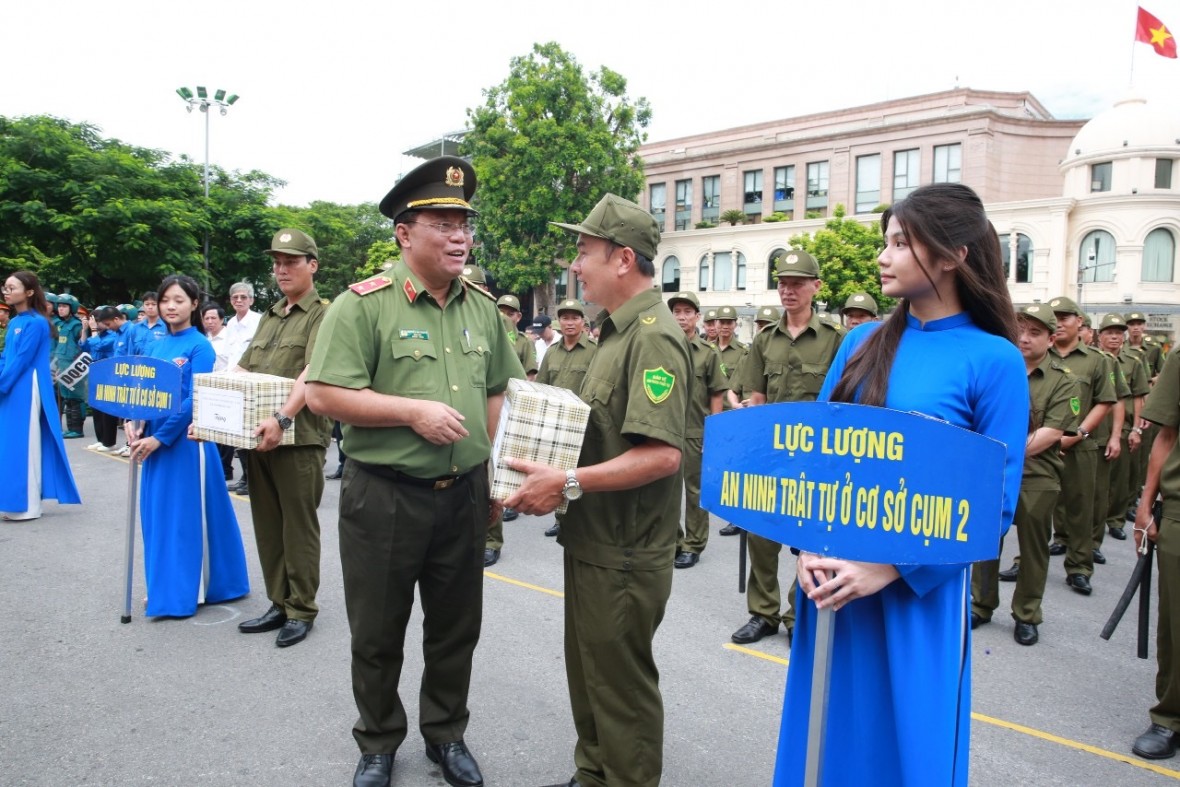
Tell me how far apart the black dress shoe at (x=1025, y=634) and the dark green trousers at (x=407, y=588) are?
3.62m

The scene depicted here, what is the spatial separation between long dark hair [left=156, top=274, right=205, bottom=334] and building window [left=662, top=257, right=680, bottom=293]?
136 ft

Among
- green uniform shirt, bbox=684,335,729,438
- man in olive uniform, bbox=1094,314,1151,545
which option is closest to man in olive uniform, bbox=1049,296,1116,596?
man in olive uniform, bbox=1094,314,1151,545

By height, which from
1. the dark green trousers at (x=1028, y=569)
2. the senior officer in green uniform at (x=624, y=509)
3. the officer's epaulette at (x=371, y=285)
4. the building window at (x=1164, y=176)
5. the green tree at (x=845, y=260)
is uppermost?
the building window at (x=1164, y=176)

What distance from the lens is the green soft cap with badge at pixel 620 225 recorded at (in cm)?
267

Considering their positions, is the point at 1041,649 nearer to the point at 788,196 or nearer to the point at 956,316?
the point at 956,316

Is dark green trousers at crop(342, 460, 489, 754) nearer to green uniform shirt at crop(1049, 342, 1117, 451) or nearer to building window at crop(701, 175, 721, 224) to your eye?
green uniform shirt at crop(1049, 342, 1117, 451)

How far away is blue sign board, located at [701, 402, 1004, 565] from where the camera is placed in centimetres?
170

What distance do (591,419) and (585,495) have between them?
263mm

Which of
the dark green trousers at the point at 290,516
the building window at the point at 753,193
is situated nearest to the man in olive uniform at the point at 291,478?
the dark green trousers at the point at 290,516

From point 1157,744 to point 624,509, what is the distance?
2.84 m

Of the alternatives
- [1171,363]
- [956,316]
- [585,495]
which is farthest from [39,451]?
[1171,363]

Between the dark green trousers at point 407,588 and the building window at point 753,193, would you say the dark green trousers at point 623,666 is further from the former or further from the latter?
the building window at point 753,193

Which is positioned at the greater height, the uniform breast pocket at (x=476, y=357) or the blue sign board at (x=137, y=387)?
the uniform breast pocket at (x=476, y=357)

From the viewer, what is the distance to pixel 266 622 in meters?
4.63
